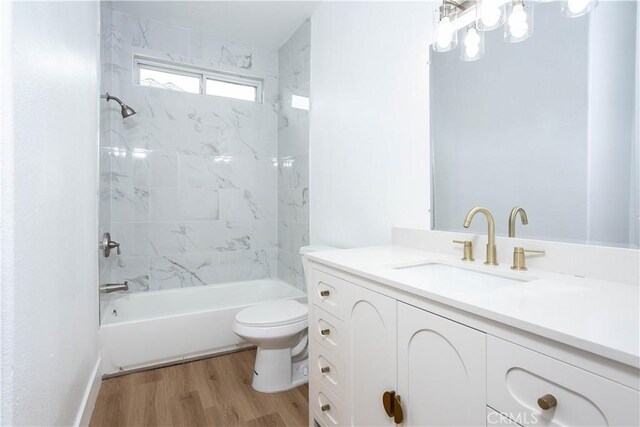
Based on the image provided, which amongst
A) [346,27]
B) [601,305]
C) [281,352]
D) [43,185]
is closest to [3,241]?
[43,185]

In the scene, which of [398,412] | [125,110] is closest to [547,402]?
[398,412]

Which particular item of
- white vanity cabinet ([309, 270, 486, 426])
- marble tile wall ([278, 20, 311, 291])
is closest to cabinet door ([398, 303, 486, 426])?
white vanity cabinet ([309, 270, 486, 426])

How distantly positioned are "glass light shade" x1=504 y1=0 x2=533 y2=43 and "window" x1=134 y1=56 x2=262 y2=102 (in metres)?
2.41

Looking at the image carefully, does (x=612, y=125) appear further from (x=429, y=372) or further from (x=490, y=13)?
(x=429, y=372)

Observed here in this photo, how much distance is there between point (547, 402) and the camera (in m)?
0.56

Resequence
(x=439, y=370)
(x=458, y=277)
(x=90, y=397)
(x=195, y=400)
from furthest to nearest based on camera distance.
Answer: (x=195, y=400) < (x=90, y=397) < (x=458, y=277) < (x=439, y=370)

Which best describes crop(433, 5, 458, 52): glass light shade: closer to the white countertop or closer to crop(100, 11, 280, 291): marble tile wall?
the white countertop

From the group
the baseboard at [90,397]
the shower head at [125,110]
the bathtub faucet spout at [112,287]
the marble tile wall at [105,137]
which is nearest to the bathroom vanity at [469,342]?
the baseboard at [90,397]

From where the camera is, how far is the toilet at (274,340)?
1.80 m

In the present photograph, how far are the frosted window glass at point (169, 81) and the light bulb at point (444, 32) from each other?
2.27m

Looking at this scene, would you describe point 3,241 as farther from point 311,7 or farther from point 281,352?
point 311,7

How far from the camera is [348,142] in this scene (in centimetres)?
210

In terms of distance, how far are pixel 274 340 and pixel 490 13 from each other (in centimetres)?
183

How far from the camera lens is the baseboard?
1451mm
